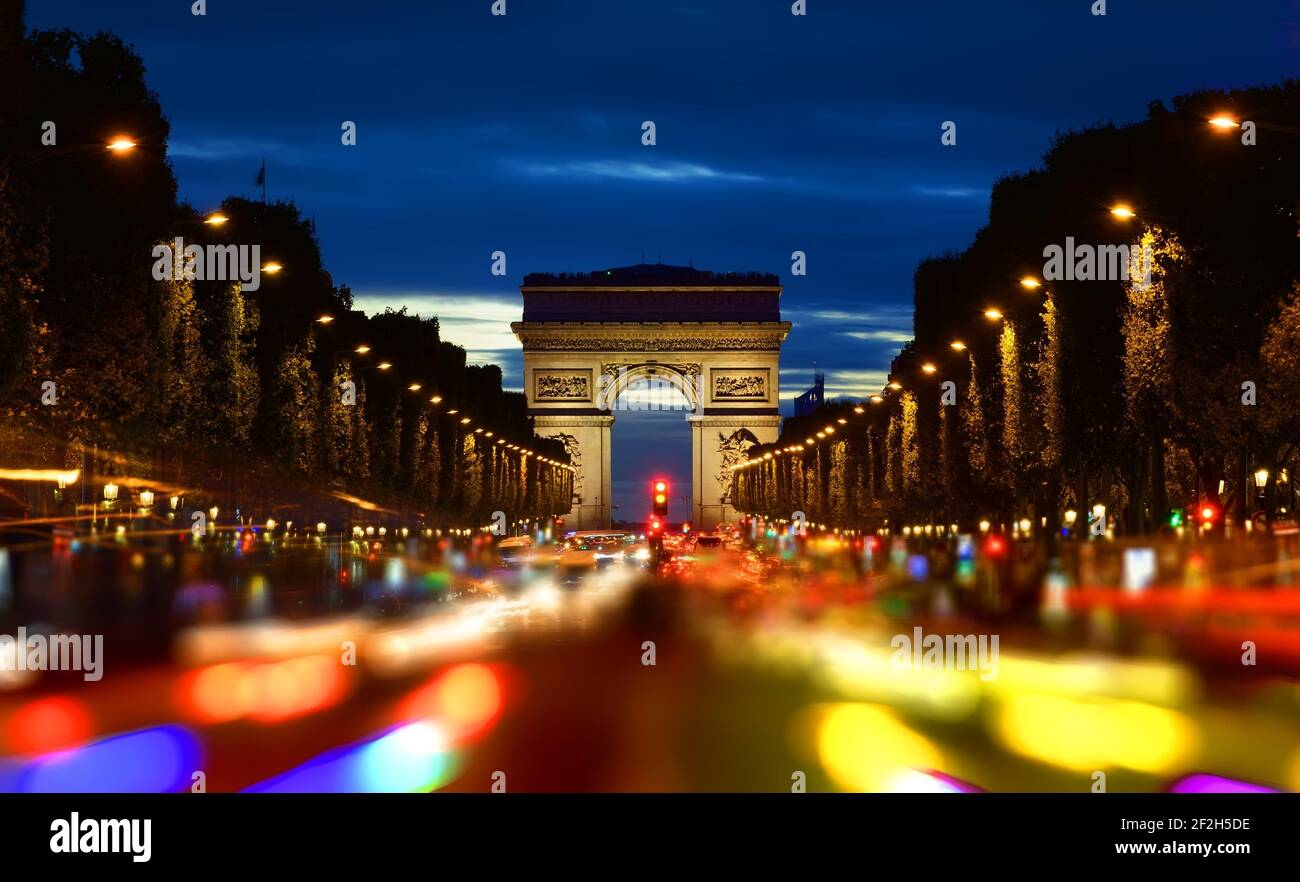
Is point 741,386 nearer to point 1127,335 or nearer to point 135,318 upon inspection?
point 1127,335

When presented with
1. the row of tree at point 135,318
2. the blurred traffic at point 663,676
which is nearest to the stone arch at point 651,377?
the row of tree at point 135,318

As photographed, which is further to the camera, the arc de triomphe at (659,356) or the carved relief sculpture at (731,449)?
the carved relief sculpture at (731,449)

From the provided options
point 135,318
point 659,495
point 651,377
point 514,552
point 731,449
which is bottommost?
point 514,552

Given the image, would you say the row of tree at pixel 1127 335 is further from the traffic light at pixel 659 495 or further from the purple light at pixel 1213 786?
the traffic light at pixel 659 495

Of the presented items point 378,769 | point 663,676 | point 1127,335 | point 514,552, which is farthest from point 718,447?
point 378,769

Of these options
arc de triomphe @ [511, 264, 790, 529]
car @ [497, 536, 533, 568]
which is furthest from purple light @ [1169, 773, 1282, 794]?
arc de triomphe @ [511, 264, 790, 529]

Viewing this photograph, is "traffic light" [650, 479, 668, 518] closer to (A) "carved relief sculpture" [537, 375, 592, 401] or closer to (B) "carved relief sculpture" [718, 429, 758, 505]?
(B) "carved relief sculpture" [718, 429, 758, 505]
